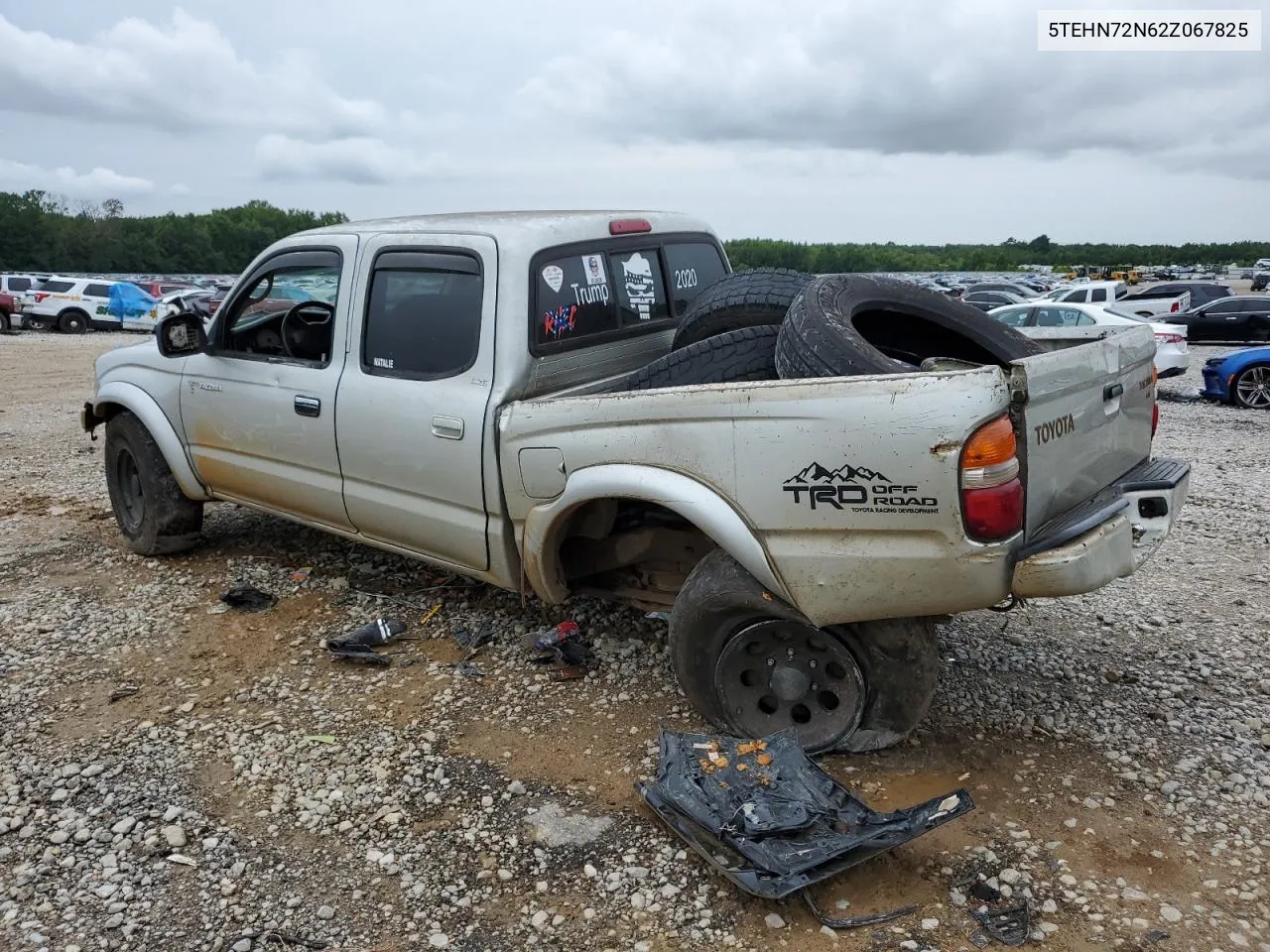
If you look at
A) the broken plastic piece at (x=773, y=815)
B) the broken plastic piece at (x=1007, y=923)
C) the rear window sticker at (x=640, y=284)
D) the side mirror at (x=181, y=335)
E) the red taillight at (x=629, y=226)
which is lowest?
the broken plastic piece at (x=1007, y=923)

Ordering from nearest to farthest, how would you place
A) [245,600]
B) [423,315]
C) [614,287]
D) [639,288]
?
1. [423,315]
2. [614,287]
3. [639,288]
4. [245,600]

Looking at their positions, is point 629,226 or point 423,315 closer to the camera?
point 423,315

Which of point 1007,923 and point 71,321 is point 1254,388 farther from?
point 71,321

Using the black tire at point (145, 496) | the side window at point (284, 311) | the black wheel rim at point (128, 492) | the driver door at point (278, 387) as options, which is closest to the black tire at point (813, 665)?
the driver door at point (278, 387)

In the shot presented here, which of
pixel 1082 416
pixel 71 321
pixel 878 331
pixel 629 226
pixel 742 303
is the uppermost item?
pixel 629 226

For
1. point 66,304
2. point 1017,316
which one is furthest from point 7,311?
point 1017,316

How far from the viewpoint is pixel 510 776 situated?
11.4 ft

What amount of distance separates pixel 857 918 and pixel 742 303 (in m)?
2.46

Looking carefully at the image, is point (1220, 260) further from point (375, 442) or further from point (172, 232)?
point (375, 442)

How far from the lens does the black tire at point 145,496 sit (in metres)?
5.68

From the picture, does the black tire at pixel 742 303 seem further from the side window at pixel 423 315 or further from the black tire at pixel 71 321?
the black tire at pixel 71 321

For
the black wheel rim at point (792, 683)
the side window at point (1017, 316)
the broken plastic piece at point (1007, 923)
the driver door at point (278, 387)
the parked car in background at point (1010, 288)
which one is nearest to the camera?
the broken plastic piece at point (1007, 923)

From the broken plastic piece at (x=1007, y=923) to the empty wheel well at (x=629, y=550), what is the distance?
1574 mm

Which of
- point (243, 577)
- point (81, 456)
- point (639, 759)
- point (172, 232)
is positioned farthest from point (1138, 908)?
point (172, 232)
